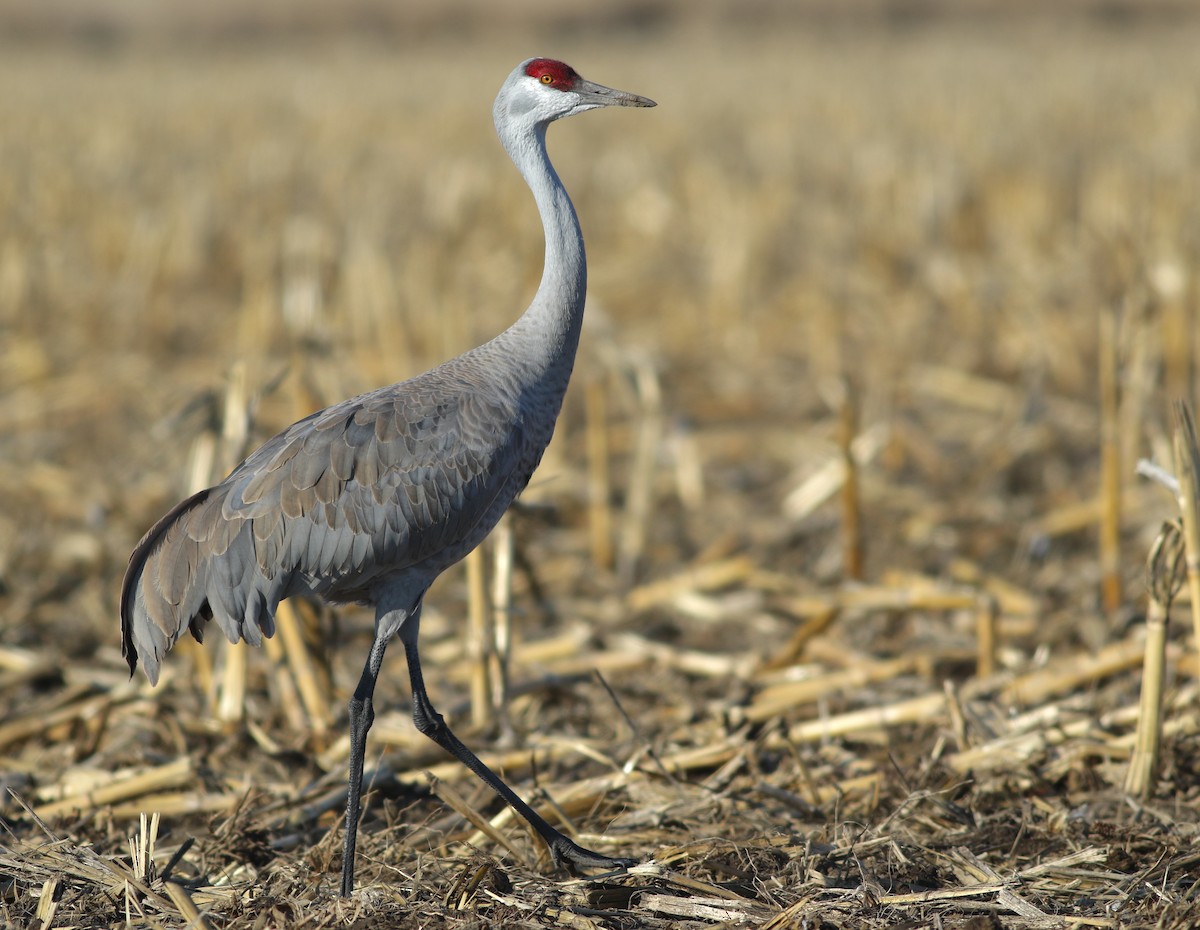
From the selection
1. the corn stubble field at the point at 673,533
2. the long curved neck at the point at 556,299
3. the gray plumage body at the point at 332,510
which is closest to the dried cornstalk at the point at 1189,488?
the corn stubble field at the point at 673,533

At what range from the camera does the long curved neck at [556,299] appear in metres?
3.82

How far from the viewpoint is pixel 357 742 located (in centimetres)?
375

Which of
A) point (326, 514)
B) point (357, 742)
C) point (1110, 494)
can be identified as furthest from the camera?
point (1110, 494)

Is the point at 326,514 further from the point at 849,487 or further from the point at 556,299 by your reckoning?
the point at 849,487

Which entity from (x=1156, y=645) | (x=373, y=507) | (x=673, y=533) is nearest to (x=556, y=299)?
(x=373, y=507)

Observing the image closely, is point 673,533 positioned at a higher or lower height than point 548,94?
lower

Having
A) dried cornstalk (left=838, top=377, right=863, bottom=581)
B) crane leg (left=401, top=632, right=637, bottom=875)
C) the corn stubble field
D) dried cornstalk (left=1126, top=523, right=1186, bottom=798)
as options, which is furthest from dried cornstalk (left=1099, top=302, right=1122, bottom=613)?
crane leg (left=401, top=632, right=637, bottom=875)

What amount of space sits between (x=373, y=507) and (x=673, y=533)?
352 centimetres

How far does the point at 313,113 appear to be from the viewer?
19.3m

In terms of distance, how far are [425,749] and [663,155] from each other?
10.9m

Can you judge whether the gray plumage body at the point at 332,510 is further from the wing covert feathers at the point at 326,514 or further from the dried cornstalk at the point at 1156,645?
the dried cornstalk at the point at 1156,645

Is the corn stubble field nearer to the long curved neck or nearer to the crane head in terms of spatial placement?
the long curved neck

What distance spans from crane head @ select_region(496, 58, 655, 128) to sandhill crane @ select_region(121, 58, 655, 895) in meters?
0.13

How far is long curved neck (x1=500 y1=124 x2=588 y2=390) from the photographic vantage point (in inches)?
150
